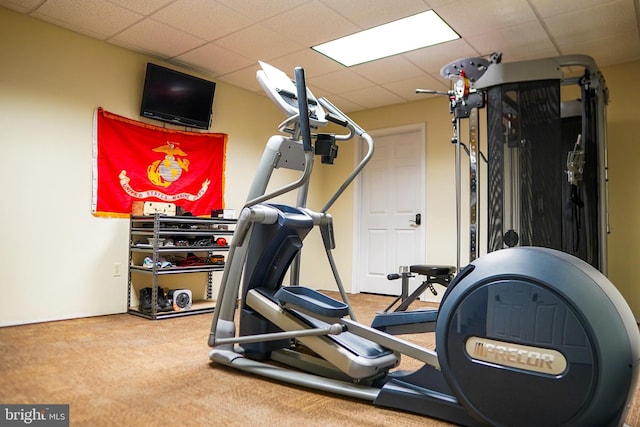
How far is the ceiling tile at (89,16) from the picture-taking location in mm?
3209

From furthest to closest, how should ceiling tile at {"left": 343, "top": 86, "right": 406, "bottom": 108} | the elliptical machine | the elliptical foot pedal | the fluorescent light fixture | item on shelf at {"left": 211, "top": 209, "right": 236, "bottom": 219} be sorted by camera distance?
ceiling tile at {"left": 343, "top": 86, "right": 406, "bottom": 108}
item on shelf at {"left": 211, "top": 209, "right": 236, "bottom": 219}
the fluorescent light fixture
the elliptical foot pedal
the elliptical machine

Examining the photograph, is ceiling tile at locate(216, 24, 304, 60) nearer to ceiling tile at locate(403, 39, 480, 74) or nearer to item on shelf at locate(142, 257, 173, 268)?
ceiling tile at locate(403, 39, 480, 74)

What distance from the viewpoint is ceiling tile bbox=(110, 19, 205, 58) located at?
3.56 metres

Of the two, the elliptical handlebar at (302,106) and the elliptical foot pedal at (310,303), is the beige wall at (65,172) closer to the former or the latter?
the elliptical foot pedal at (310,303)

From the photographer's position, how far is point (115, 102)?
394 centimetres

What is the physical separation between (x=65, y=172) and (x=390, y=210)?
354cm

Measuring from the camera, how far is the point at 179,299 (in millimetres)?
3922

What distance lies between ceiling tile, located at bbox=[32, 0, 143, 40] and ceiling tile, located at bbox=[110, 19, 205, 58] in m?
0.09

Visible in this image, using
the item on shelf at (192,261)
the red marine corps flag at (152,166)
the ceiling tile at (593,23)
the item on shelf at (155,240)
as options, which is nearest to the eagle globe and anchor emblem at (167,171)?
the red marine corps flag at (152,166)

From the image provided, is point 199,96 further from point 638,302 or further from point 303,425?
point 638,302

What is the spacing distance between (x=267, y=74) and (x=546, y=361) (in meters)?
1.89

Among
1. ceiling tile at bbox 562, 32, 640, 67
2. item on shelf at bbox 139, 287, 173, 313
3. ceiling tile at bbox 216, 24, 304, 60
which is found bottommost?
item on shelf at bbox 139, 287, 173, 313

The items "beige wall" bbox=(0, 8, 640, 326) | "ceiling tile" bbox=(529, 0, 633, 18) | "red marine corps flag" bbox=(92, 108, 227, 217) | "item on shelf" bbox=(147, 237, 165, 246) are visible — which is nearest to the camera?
"ceiling tile" bbox=(529, 0, 633, 18)

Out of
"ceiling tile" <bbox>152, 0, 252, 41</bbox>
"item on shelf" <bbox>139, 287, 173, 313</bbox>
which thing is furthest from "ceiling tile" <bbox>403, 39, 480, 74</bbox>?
"item on shelf" <bbox>139, 287, 173, 313</bbox>
